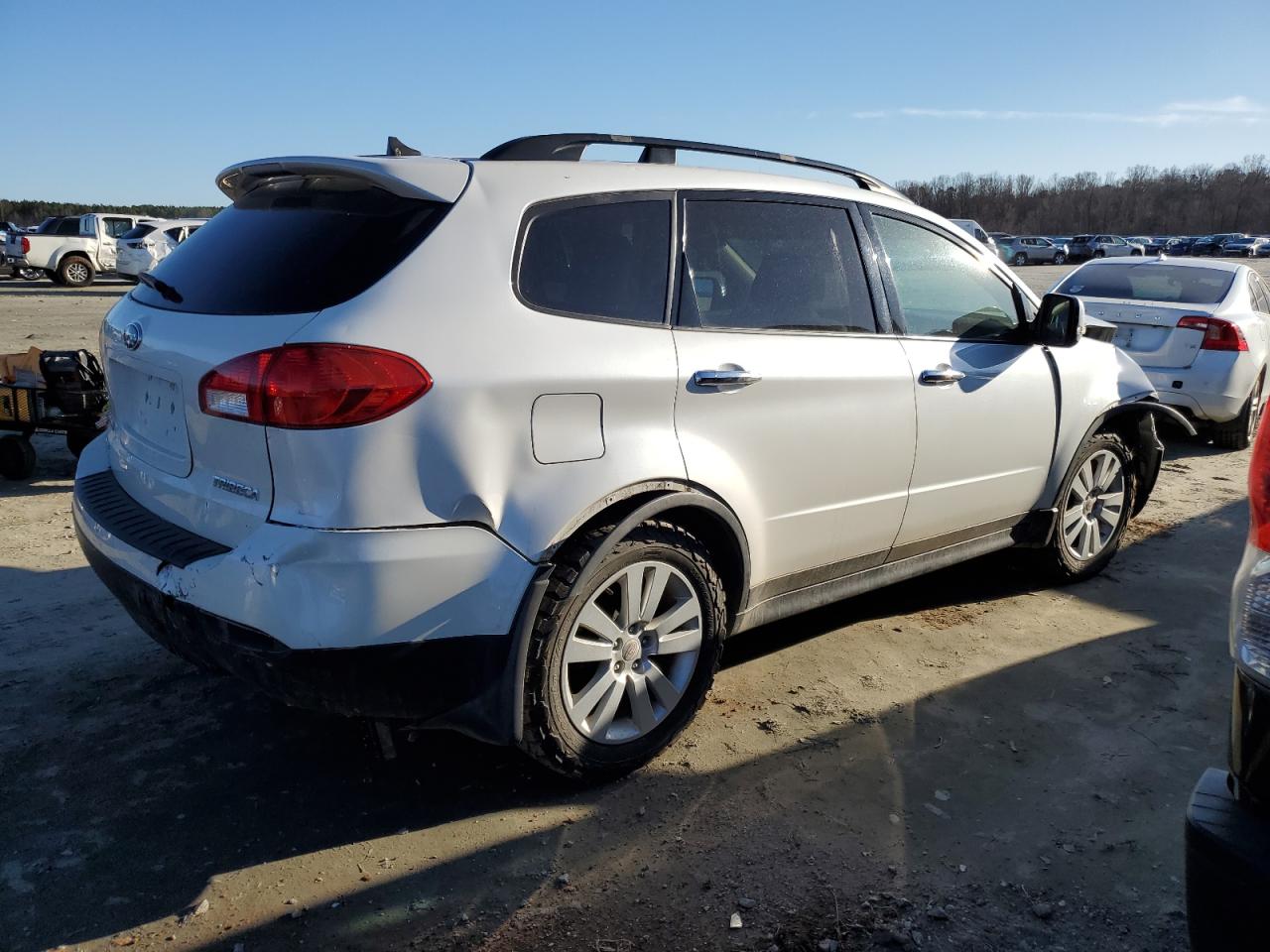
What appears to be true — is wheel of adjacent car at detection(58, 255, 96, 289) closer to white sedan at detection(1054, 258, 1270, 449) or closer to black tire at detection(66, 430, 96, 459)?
black tire at detection(66, 430, 96, 459)

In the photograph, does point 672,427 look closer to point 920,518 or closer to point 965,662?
point 920,518

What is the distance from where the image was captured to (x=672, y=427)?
3.03 metres

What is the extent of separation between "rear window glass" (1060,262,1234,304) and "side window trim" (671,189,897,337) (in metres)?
5.58

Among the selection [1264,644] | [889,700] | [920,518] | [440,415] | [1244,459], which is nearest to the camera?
[1264,644]

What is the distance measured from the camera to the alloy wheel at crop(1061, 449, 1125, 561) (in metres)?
4.80

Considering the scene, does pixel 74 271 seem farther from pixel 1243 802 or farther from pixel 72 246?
A: pixel 1243 802

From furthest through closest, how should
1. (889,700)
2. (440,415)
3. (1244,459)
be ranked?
(1244,459) < (889,700) < (440,415)

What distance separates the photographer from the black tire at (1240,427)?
324 inches

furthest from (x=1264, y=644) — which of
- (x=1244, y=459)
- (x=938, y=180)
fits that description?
(x=938, y=180)

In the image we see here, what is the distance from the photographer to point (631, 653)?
3102 millimetres

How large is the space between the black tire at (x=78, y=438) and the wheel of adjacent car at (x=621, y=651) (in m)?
4.88

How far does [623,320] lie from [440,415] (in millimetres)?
726

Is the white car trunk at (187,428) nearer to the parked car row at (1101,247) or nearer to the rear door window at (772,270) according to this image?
the rear door window at (772,270)

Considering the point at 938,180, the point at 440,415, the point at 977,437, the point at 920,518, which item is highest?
the point at 938,180
